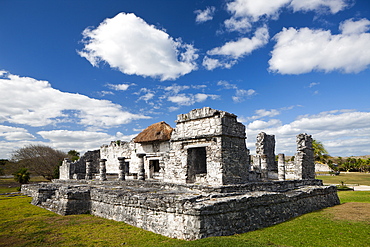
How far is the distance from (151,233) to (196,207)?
4.78 ft

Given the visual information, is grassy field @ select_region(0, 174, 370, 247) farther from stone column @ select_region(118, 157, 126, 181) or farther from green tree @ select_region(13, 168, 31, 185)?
green tree @ select_region(13, 168, 31, 185)

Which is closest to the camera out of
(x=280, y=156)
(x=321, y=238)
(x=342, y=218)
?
(x=321, y=238)

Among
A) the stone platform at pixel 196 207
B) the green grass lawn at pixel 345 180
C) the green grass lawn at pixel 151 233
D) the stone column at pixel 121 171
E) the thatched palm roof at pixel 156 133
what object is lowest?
the green grass lawn at pixel 345 180

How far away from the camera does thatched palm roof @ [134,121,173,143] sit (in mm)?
17531

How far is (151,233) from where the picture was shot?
5820 millimetres

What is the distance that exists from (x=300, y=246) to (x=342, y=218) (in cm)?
345

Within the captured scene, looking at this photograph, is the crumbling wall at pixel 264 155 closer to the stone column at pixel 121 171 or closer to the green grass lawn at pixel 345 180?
the stone column at pixel 121 171

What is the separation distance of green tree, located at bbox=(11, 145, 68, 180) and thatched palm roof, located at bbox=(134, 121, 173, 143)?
12.7 meters

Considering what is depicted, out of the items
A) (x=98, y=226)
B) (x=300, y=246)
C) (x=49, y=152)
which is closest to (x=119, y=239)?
(x=98, y=226)

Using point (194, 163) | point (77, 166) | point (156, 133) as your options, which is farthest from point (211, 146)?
point (77, 166)

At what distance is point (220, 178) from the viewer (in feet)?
28.1

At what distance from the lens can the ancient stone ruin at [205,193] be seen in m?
5.47

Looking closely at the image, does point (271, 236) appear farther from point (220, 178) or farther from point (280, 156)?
point (280, 156)

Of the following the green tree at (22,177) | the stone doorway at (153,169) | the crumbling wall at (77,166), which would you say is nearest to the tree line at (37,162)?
the green tree at (22,177)
